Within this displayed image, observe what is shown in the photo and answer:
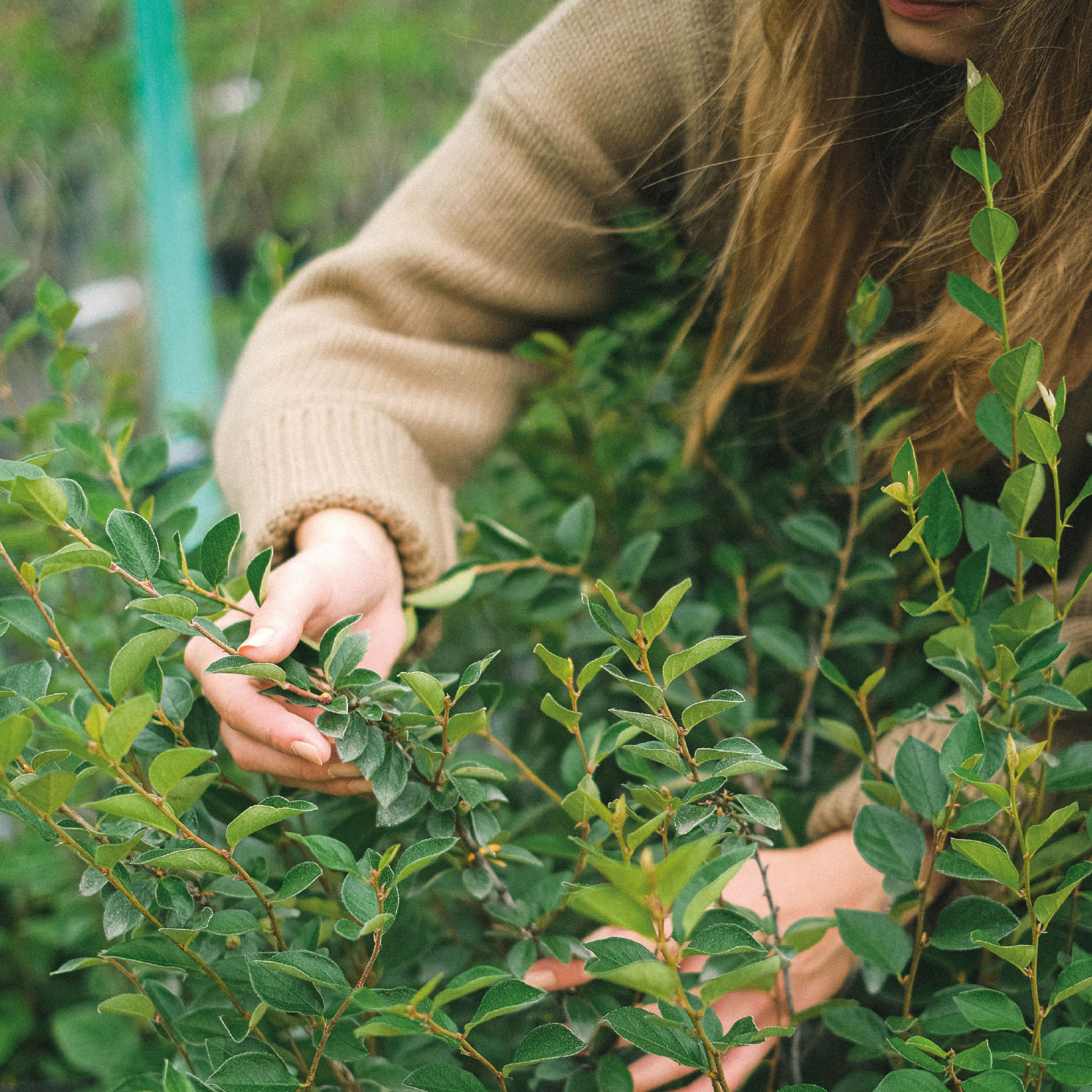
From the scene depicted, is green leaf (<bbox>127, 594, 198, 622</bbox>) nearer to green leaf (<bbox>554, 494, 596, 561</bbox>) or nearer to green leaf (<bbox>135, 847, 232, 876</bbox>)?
green leaf (<bbox>135, 847, 232, 876</bbox>)

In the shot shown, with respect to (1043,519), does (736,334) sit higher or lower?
higher

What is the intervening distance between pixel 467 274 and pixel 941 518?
0.61 meters

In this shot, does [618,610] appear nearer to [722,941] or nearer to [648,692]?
[648,692]

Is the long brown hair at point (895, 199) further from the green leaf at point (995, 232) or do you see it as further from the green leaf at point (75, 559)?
the green leaf at point (75, 559)

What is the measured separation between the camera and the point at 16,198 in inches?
140

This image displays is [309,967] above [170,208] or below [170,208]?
above

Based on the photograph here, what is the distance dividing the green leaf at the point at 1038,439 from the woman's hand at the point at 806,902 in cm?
28

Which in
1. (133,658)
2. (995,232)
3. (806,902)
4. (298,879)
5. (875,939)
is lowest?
(806,902)

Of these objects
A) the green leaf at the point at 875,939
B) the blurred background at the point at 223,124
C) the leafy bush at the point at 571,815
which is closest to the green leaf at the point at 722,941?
the leafy bush at the point at 571,815

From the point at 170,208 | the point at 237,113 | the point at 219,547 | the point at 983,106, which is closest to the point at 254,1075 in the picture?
the point at 219,547

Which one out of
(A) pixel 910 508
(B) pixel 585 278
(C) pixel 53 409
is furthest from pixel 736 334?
(C) pixel 53 409

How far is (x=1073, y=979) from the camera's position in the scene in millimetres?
452

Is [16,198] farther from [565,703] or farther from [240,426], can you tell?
[565,703]

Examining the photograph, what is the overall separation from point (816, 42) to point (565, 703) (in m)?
0.55
